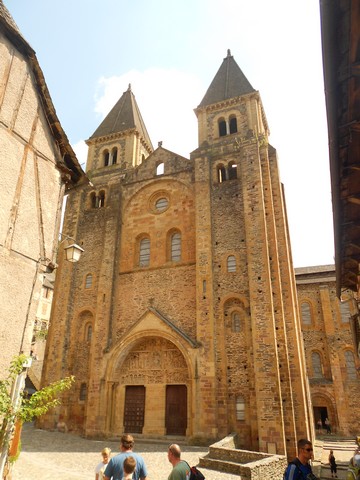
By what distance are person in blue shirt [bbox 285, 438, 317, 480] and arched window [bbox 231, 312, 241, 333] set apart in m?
12.0

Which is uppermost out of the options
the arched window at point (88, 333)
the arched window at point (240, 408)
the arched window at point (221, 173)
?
the arched window at point (221, 173)

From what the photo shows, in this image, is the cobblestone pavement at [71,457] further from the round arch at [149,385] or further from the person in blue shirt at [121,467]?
the person in blue shirt at [121,467]

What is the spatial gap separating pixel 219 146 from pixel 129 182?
6.31 meters

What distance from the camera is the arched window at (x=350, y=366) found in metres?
26.5

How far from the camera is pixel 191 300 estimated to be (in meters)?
17.8

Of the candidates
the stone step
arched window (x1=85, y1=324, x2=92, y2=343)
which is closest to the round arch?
arched window (x1=85, y1=324, x2=92, y2=343)

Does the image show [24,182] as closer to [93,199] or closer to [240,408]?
[240,408]

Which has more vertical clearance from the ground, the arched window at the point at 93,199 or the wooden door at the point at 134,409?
the arched window at the point at 93,199

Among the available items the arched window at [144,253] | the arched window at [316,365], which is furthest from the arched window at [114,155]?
the arched window at [316,365]

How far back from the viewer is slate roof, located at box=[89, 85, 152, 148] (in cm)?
2644

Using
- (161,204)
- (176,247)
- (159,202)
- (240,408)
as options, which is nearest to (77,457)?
(240,408)

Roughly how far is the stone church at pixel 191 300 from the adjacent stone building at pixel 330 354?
36.4ft

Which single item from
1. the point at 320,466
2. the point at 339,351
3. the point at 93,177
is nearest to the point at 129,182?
the point at 93,177

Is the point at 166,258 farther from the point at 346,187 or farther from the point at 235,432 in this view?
the point at 346,187
